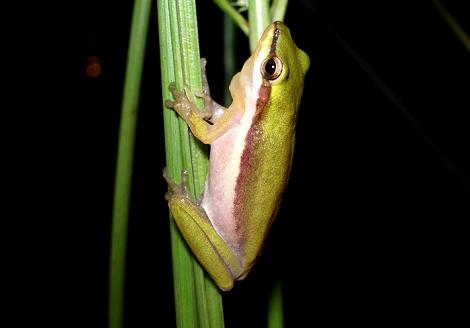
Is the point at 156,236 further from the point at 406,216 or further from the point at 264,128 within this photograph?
the point at 264,128

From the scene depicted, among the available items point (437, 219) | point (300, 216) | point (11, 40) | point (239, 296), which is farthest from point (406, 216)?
point (11, 40)

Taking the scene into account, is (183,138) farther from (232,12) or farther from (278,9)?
(278,9)

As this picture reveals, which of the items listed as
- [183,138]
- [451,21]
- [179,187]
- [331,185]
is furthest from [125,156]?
[331,185]

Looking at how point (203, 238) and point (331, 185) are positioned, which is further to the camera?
point (331, 185)

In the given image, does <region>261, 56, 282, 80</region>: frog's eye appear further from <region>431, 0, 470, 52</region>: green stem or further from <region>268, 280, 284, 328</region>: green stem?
<region>431, 0, 470, 52</region>: green stem

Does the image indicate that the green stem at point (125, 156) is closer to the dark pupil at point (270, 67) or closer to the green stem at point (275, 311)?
the dark pupil at point (270, 67)

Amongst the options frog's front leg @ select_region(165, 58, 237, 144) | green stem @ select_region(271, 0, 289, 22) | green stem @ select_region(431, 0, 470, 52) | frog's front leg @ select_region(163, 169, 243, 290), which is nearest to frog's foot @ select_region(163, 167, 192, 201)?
frog's front leg @ select_region(163, 169, 243, 290)

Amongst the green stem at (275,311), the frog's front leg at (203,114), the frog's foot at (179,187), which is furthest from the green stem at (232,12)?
the green stem at (275,311)
